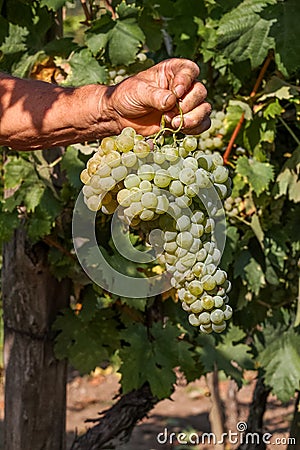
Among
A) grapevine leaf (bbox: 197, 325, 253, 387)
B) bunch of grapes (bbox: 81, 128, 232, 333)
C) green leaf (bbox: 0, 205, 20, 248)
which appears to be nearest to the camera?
bunch of grapes (bbox: 81, 128, 232, 333)

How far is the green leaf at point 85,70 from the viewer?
244 cm

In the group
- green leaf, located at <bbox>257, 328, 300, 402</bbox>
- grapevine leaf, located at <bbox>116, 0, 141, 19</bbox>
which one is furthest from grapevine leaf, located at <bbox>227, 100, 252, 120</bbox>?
green leaf, located at <bbox>257, 328, 300, 402</bbox>

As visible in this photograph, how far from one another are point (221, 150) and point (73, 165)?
467 mm

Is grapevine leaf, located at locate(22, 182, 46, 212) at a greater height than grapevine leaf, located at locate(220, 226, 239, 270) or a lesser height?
greater

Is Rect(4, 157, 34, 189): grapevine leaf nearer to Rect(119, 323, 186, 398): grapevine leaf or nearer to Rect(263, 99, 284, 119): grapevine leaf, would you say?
Rect(119, 323, 186, 398): grapevine leaf

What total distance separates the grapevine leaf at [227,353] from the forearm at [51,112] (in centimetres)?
133

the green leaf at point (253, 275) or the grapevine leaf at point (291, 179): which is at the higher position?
the grapevine leaf at point (291, 179)

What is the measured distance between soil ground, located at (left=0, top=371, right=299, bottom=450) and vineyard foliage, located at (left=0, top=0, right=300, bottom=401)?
8.62 ft

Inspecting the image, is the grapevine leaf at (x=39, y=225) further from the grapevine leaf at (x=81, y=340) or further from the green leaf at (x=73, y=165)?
the grapevine leaf at (x=81, y=340)

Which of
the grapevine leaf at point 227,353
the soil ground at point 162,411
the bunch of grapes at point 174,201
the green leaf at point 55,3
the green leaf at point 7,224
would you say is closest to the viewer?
the bunch of grapes at point 174,201

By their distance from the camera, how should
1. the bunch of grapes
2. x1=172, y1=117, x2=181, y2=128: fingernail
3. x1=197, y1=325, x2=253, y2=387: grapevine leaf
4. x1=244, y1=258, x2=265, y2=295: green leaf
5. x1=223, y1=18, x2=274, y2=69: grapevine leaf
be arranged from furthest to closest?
1. x1=197, y1=325, x2=253, y2=387: grapevine leaf
2. x1=244, y1=258, x2=265, y2=295: green leaf
3. x1=223, y1=18, x2=274, y2=69: grapevine leaf
4. x1=172, y1=117, x2=181, y2=128: fingernail
5. the bunch of grapes

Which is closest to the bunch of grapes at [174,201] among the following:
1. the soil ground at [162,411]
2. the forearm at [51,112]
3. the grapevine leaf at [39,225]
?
the forearm at [51,112]

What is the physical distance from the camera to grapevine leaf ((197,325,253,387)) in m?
2.80

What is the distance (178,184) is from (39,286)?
1493 mm
